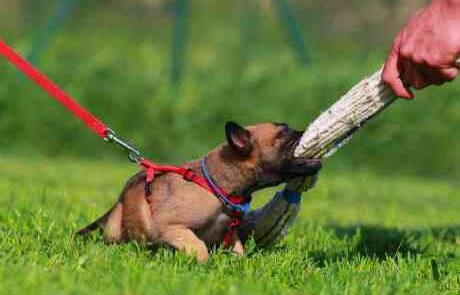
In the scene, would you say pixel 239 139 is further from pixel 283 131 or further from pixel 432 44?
pixel 432 44

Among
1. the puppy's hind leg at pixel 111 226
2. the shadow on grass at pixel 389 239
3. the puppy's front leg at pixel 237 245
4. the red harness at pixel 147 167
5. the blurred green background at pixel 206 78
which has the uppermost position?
the blurred green background at pixel 206 78

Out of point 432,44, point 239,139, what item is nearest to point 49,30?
point 239,139

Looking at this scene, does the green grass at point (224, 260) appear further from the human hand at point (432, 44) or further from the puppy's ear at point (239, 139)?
the human hand at point (432, 44)

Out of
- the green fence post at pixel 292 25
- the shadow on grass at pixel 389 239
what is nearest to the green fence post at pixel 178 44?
the green fence post at pixel 292 25

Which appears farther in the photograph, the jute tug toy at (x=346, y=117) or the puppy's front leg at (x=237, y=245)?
the puppy's front leg at (x=237, y=245)

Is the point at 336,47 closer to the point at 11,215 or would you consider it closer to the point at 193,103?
the point at 193,103

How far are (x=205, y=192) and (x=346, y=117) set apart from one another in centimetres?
84

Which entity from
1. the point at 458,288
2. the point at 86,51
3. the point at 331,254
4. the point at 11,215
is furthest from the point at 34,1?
the point at 458,288

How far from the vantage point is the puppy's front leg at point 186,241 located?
4.96 meters

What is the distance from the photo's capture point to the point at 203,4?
14664 mm

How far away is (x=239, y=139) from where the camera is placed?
18.1 feet

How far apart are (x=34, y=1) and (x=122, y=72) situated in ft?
5.01

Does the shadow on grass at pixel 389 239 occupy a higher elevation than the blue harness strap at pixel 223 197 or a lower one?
lower

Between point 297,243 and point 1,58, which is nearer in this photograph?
point 297,243
